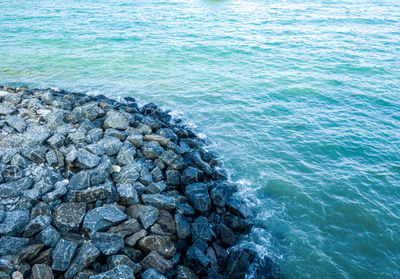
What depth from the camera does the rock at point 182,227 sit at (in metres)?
12.3

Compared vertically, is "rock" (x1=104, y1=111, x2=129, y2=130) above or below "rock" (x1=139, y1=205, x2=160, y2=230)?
above

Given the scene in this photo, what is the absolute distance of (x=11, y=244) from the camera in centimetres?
1027

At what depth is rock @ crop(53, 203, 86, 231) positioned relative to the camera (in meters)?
11.4

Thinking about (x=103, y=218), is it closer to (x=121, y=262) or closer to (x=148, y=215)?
(x=148, y=215)

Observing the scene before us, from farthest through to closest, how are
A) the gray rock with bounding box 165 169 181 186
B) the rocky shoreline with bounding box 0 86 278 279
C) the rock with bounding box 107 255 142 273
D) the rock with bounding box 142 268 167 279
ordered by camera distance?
the gray rock with bounding box 165 169 181 186 < the rocky shoreline with bounding box 0 86 278 279 < the rock with bounding box 107 255 142 273 < the rock with bounding box 142 268 167 279

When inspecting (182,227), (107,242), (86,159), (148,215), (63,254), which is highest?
(86,159)

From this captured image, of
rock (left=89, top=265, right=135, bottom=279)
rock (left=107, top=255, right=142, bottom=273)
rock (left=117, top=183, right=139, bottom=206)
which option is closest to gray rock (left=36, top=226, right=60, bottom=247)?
rock (left=107, top=255, right=142, bottom=273)

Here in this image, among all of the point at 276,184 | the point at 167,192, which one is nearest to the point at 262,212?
the point at 276,184

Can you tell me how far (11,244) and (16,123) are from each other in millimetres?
9125

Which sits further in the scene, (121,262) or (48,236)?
(48,236)

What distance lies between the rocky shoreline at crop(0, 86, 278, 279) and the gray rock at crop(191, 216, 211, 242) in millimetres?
44

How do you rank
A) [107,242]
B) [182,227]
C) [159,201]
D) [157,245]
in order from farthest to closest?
[159,201] < [182,227] < [157,245] < [107,242]

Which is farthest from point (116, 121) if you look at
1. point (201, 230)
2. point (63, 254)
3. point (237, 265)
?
point (237, 265)

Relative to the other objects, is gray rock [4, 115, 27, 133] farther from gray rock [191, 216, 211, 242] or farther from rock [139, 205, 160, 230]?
gray rock [191, 216, 211, 242]
